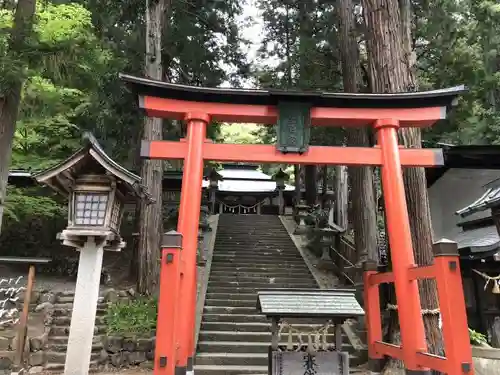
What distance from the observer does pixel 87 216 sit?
613cm

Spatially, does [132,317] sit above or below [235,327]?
above

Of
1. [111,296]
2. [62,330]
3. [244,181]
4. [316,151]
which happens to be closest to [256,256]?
[111,296]

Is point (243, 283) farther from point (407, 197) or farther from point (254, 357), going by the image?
→ point (407, 197)

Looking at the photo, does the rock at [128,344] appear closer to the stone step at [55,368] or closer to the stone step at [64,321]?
the stone step at [55,368]

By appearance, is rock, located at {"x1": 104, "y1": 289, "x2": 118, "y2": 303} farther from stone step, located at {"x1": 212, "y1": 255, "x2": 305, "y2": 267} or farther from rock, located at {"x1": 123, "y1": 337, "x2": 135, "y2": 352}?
stone step, located at {"x1": 212, "y1": 255, "x2": 305, "y2": 267}

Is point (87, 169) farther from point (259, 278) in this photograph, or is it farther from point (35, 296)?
point (259, 278)

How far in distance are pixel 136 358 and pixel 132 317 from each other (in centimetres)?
88

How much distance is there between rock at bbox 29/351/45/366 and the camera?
25.7 feet

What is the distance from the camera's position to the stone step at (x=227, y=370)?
7438mm

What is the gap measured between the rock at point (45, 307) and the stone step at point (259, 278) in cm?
392

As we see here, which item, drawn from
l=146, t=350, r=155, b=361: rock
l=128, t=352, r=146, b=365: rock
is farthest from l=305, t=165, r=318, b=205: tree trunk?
l=128, t=352, r=146, b=365: rock

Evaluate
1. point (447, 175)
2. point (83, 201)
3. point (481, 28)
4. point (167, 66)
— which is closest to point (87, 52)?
point (83, 201)

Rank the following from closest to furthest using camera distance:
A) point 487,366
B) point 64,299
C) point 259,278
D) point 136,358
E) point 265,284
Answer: point 487,366 < point 136,358 < point 64,299 < point 265,284 < point 259,278

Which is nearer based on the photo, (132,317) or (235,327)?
(132,317)
